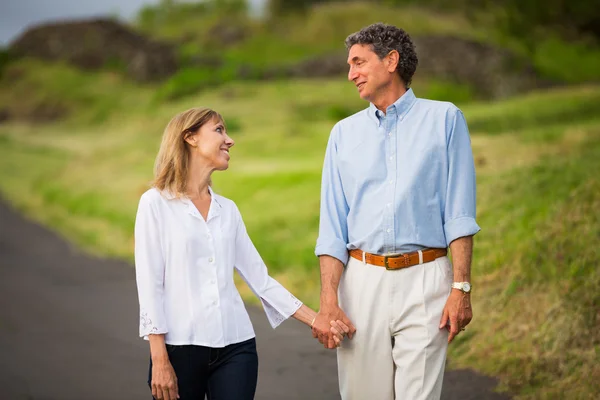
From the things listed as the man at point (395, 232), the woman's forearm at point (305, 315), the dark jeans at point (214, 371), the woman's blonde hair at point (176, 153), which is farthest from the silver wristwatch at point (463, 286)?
the woman's blonde hair at point (176, 153)

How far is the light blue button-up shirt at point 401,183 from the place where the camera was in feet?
12.0

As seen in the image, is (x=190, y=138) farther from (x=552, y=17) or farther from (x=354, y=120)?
(x=552, y=17)

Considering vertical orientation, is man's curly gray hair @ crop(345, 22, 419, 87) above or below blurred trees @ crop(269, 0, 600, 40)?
below

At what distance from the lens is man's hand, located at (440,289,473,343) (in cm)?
356

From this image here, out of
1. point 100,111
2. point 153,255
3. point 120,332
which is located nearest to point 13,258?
point 120,332

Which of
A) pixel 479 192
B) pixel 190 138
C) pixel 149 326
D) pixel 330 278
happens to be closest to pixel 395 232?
pixel 330 278

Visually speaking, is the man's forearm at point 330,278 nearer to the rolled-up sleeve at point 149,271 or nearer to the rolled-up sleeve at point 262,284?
the rolled-up sleeve at point 262,284

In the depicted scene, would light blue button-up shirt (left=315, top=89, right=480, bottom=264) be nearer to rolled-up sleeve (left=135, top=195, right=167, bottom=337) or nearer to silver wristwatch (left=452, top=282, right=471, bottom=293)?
silver wristwatch (left=452, top=282, right=471, bottom=293)

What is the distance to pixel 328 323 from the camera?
3.72 metres

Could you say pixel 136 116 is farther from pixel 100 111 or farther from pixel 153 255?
pixel 153 255

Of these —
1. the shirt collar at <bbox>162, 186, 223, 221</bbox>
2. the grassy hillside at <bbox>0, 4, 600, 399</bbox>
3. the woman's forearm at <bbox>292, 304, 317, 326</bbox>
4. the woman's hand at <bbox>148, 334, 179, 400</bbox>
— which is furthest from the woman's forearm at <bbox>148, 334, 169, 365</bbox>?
the grassy hillside at <bbox>0, 4, 600, 399</bbox>

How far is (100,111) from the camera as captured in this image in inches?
1229

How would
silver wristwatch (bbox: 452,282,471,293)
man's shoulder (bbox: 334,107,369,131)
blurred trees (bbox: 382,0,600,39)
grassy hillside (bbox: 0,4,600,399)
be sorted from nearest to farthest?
silver wristwatch (bbox: 452,282,471,293), man's shoulder (bbox: 334,107,369,131), grassy hillside (bbox: 0,4,600,399), blurred trees (bbox: 382,0,600,39)

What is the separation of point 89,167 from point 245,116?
14.7 feet
